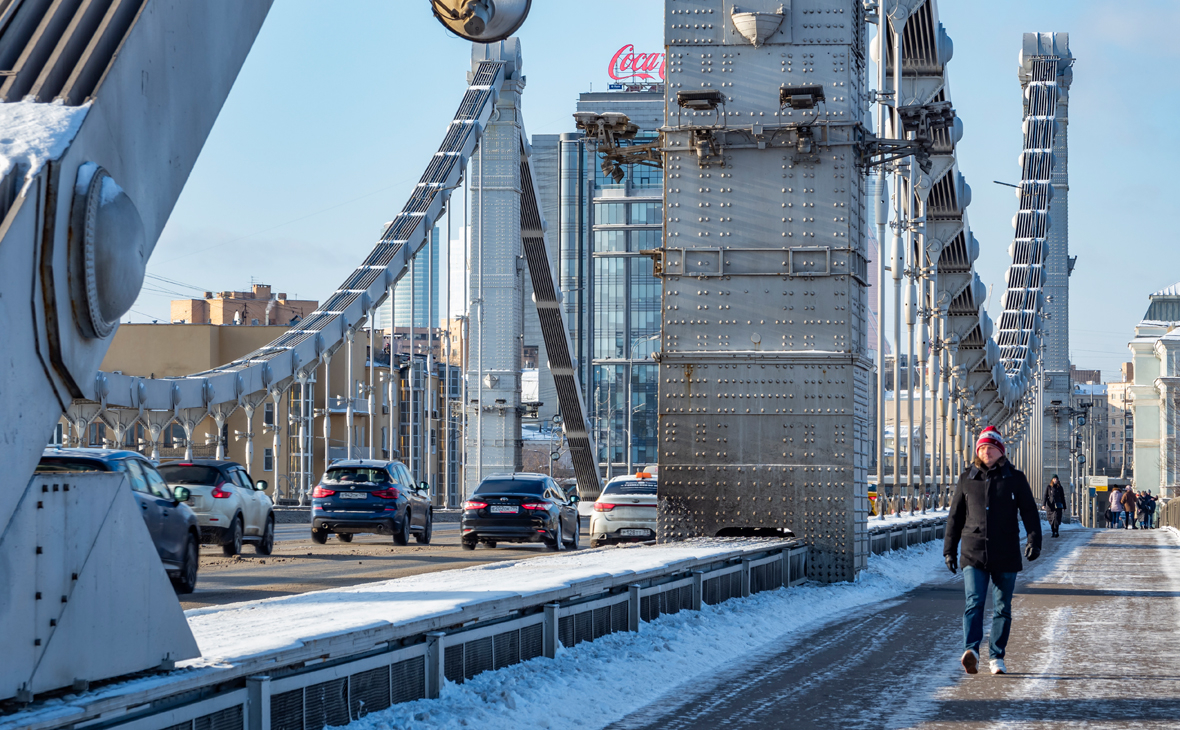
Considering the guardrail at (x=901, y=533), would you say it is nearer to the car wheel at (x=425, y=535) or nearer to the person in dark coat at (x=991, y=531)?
the car wheel at (x=425, y=535)

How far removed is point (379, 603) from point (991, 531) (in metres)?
4.43

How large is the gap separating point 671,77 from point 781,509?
18.5ft

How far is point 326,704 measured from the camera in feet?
22.4

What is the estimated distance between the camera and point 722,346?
18969mm

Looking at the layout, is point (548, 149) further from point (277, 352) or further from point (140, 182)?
point (140, 182)

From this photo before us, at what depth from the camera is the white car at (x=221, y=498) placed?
71.9ft

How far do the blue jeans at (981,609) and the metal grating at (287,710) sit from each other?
541 cm

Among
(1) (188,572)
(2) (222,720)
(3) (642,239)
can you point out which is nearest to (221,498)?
(1) (188,572)

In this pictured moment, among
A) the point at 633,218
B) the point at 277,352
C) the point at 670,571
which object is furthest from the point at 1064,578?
the point at 633,218

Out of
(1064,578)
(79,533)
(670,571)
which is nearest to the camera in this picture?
(79,533)

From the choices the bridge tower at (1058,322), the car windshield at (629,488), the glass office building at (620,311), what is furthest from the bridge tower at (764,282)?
the glass office building at (620,311)

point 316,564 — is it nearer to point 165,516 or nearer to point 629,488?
point 165,516

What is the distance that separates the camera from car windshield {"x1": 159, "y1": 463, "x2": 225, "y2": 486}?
71.8ft

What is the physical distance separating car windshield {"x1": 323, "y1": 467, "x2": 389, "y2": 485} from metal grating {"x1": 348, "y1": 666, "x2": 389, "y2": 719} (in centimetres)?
2067
